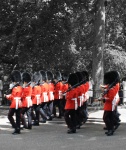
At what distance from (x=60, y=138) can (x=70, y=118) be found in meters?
1.39

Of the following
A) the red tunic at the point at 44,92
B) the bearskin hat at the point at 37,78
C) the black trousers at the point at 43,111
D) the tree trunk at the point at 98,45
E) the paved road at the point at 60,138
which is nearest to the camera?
the paved road at the point at 60,138

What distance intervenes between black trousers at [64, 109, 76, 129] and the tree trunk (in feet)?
30.0

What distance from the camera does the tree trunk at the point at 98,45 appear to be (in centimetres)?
2323

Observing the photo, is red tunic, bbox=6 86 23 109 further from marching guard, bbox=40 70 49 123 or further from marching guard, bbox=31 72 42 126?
marching guard, bbox=40 70 49 123

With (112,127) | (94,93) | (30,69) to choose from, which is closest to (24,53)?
(30,69)

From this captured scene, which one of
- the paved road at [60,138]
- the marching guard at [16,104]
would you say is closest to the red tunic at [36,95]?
the paved road at [60,138]

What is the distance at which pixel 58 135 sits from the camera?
13.1 m

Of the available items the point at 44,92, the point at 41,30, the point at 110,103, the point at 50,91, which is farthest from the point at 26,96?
the point at 41,30

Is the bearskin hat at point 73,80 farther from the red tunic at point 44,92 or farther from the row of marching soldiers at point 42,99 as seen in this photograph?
the red tunic at point 44,92

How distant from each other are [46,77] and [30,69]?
12249 mm

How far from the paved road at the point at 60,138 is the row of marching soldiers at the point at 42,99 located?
38 centimetres

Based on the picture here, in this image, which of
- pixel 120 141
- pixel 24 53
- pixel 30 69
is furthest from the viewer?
pixel 30 69

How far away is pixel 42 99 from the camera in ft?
52.9

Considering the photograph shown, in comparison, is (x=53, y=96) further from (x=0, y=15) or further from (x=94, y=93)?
(x=0, y=15)
